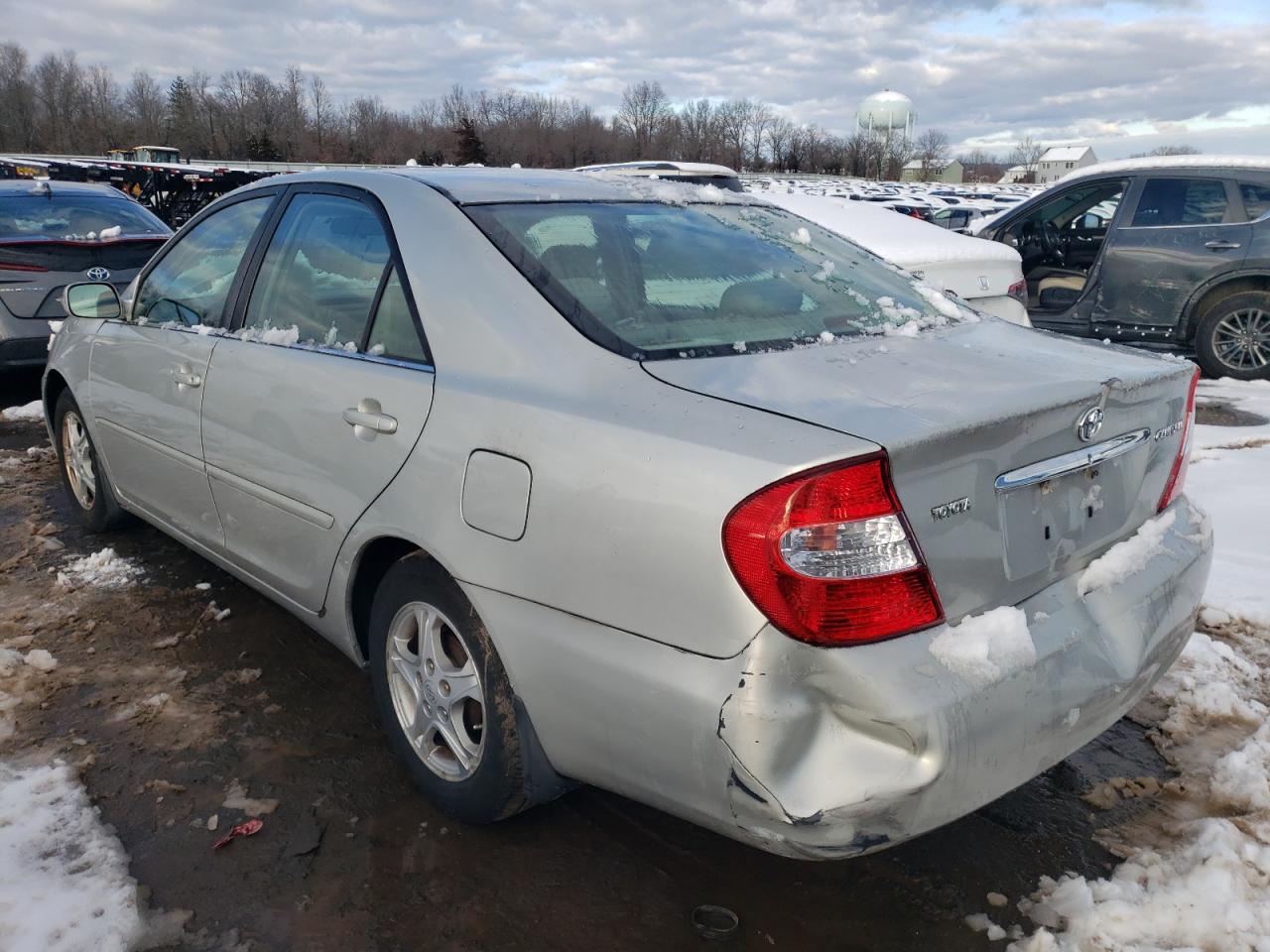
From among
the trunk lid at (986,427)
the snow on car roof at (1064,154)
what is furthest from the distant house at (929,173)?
the trunk lid at (986,427)

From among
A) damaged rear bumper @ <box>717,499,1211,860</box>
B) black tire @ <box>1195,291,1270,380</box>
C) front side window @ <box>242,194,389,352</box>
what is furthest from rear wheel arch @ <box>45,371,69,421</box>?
black tire @ <box>1195,291,1270,380</box>

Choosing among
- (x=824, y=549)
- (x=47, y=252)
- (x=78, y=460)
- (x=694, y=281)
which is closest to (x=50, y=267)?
(x=47, y=252)

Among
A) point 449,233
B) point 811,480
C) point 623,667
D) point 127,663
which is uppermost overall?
point 449,233

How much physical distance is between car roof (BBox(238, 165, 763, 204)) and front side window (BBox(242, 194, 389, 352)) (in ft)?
0.35

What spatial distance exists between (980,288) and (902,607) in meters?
5.15

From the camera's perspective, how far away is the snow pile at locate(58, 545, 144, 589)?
4105mm

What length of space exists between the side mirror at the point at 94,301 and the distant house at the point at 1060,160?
118 metres

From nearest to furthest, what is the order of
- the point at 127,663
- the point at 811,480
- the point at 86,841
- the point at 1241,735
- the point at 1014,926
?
the point at 811,480, the point at 1014,926, the point at 86,841, the point at 1241,735, the point at 127,663

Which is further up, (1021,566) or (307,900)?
(1021,566)

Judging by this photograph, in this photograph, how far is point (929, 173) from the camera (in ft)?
298

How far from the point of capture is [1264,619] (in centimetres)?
357

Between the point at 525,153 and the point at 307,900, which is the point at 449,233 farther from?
the point at 525,153

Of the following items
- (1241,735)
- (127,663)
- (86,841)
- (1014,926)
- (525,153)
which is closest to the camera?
(1014,926)

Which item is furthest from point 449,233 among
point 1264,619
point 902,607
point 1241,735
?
point 1264,619
